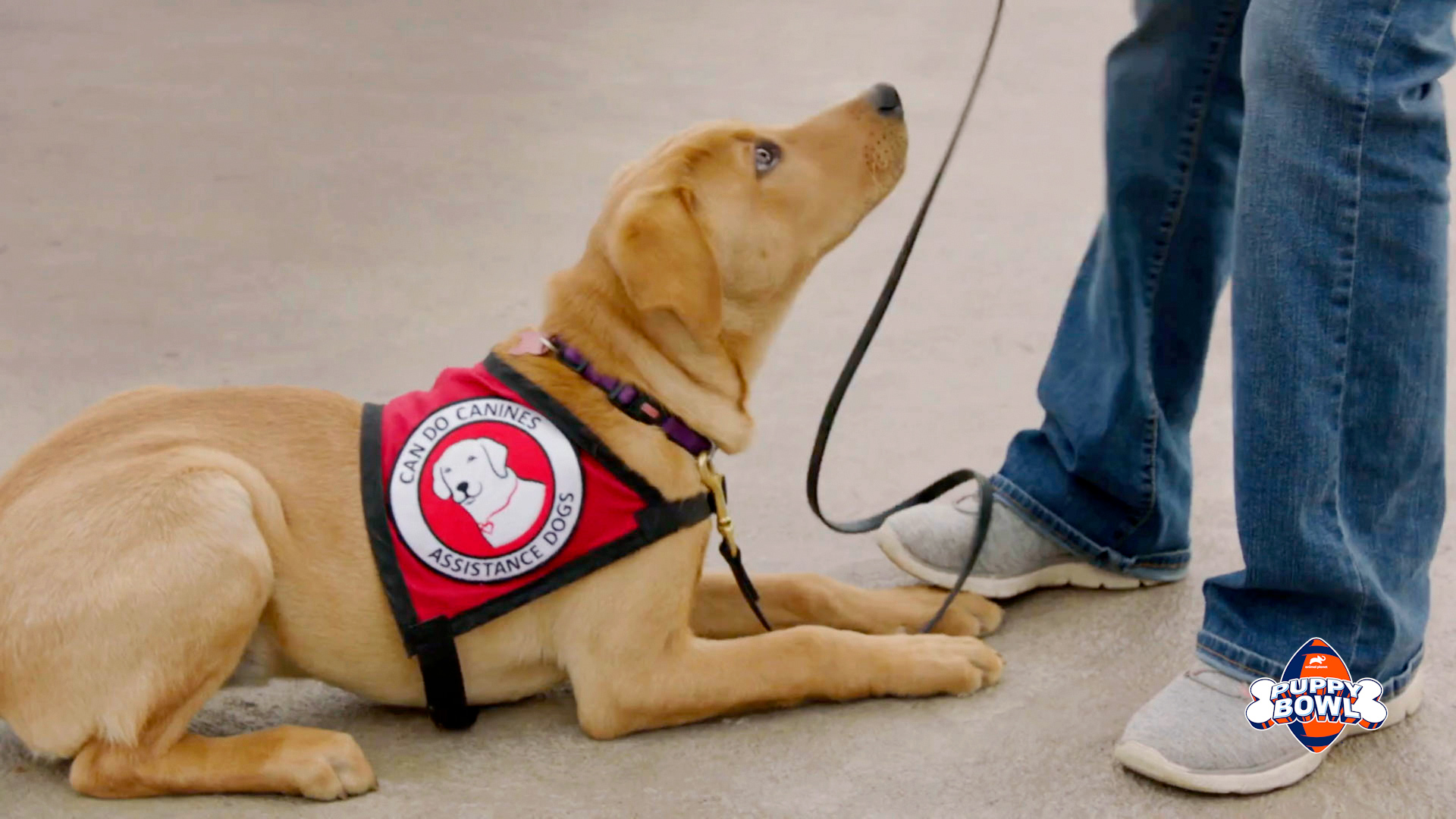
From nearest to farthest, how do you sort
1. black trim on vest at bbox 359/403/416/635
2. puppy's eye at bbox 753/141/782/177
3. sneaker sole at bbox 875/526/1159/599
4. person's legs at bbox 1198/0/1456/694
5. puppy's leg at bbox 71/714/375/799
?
1. person's legs at bbox 1198/0/1456/694
2. puppy's leg at bbox 71/714/375/799
3. black trim on vest at bbox 359/403/416/635
4. puppy's eye at bbox 753/141/782/177
5. sneaker sole at bbox 875/526/1159/599

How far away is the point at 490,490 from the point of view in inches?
91.9

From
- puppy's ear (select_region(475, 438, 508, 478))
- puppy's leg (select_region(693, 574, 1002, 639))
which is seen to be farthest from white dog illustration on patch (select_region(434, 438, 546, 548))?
puppy's leg (select_region(693, 574, 1002, 639))

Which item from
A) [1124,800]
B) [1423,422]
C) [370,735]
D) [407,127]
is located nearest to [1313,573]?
[1423,422]

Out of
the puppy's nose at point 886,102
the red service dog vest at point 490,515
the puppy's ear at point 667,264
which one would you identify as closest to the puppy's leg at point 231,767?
the red service dog vest at point 490,515

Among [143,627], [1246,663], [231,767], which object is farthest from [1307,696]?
[143,627]

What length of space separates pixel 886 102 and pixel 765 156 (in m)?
0.28

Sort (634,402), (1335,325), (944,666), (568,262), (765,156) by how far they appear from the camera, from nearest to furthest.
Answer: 1. (1335,325)
2. (634,402)
3. (944,666)
4. (765,156)
5. (568,262)

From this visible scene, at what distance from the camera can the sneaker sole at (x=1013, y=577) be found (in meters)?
2.92

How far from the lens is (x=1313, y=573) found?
223 centimetres

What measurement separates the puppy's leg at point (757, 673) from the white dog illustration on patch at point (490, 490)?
249mm

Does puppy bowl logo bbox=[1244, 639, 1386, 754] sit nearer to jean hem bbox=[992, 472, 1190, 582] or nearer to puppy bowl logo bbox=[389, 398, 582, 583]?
jean hem bbox=[992, 472, 1190, 582]

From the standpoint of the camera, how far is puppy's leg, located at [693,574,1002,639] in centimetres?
279

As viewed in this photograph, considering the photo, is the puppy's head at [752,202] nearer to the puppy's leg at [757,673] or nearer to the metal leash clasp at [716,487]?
the metal leash clasp at [716,487]

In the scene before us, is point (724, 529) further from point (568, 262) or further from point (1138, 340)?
point (568, 262)
